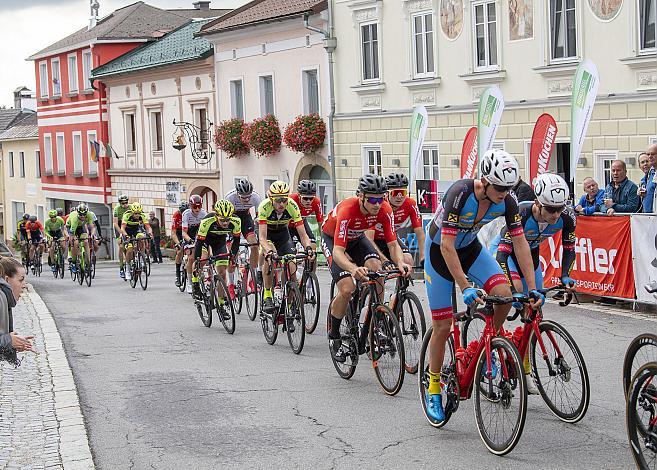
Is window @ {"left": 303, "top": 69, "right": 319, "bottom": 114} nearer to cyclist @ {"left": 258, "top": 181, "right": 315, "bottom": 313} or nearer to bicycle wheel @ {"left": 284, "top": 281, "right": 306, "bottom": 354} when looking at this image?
cyclist @ {"left": 258, "top": 181, "right": 315, "bottom": 313}

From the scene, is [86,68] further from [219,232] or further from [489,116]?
[219,232]

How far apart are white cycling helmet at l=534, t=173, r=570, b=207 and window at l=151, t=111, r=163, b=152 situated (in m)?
40.5

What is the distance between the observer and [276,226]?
14.5m

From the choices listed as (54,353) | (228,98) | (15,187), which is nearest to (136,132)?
(228,98)

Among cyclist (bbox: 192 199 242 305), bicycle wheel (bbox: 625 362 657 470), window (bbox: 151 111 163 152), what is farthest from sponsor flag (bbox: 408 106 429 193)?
window (bbox: 151 111 163 152)

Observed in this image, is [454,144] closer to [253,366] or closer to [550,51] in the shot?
[550,51]

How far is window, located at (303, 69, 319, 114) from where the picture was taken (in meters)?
36.0

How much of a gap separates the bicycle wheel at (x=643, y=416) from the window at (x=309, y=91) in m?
29.5

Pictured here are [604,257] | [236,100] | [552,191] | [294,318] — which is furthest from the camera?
[236,100]

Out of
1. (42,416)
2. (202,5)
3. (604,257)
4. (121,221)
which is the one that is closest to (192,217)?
(121,221)

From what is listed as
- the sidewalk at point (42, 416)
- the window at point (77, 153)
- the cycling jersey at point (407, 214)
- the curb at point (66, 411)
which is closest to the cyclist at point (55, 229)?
the curb at point (66, 411)

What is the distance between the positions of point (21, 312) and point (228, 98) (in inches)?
917

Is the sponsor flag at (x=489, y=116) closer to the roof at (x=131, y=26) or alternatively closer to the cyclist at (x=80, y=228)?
the cyclist at (x=80, y=228)

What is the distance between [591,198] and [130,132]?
3739 centimetres
